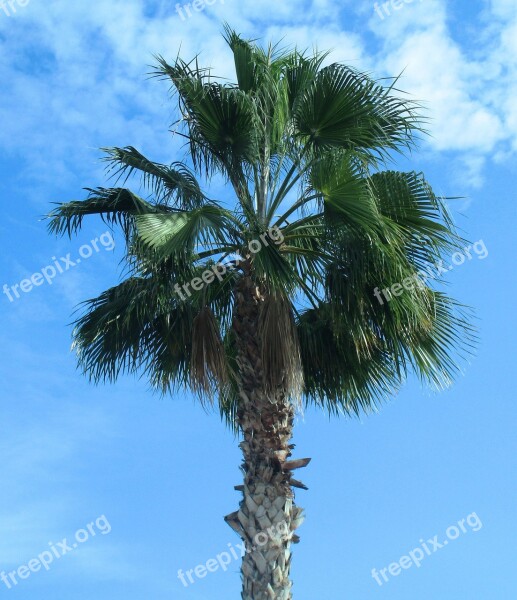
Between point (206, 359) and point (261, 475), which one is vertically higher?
point (206, 359)

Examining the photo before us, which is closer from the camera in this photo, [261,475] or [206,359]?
[261,475]

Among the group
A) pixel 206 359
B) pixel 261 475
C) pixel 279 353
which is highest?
pixel 206 359

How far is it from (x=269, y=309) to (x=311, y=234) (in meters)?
1.01

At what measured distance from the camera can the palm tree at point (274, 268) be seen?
32.4 ft

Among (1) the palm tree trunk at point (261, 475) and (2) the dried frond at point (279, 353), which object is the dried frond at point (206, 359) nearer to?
(1) the palm tree trunk at point (261, 475)

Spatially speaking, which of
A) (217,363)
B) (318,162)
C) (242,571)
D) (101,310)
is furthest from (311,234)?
(242,571)

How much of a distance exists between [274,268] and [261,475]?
210cm

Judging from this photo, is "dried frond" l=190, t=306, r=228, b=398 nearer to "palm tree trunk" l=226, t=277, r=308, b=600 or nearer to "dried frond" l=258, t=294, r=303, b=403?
"palm tree trunk" l=226, t=277, r=308, b=600

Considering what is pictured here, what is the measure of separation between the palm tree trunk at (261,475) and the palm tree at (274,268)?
1 centimetres

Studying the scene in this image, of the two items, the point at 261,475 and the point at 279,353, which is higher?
the point at 279,353

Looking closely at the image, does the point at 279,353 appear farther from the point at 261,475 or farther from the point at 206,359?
the point at 261,475

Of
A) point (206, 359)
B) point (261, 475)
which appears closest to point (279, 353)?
point (206, 359)

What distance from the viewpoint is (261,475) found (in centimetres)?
988

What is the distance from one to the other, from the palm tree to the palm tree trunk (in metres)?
0.01
